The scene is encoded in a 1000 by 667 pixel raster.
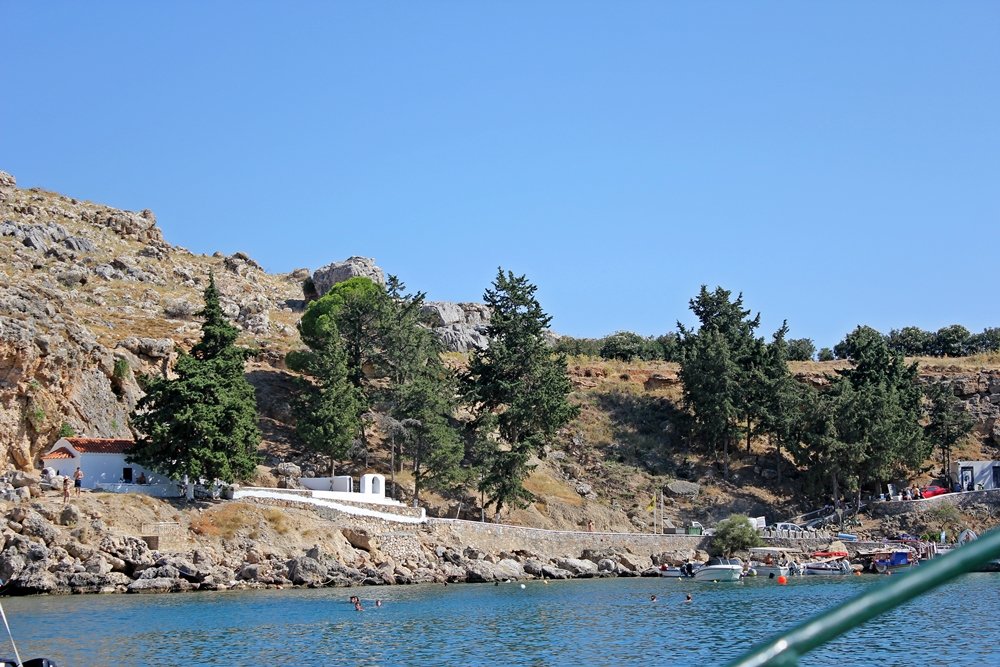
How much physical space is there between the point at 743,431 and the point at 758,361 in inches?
238

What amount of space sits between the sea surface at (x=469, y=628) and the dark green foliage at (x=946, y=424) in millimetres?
31692

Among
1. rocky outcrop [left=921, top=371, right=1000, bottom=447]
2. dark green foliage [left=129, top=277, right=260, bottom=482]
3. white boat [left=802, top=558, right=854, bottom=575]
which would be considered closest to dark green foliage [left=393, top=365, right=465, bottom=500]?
dark green foliage [left=129, top=277, right=260, bottom=482]

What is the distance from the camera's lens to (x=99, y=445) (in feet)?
177

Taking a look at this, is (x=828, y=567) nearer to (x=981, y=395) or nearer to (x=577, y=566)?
(x=577, y=566)

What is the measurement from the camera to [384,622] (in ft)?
124

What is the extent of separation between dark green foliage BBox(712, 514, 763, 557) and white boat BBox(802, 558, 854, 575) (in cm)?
413

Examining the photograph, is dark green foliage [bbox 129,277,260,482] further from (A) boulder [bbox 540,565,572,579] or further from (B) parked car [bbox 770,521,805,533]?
(B) parked car [bbox 770,521,805,533]

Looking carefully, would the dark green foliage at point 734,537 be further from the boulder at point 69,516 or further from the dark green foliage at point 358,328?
the boulder at point 69,516

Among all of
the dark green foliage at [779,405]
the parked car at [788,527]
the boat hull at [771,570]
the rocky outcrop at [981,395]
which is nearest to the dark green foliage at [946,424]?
the rocky outcrop at [981,395]

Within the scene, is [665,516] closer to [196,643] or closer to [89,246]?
[196,643]

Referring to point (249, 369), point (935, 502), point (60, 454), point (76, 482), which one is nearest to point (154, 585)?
point (76, 482)

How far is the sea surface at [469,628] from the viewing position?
29734 mm

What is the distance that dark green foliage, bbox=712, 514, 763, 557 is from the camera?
67562 mm

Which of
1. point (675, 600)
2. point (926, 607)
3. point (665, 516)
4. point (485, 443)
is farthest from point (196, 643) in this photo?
point (665, 516)
